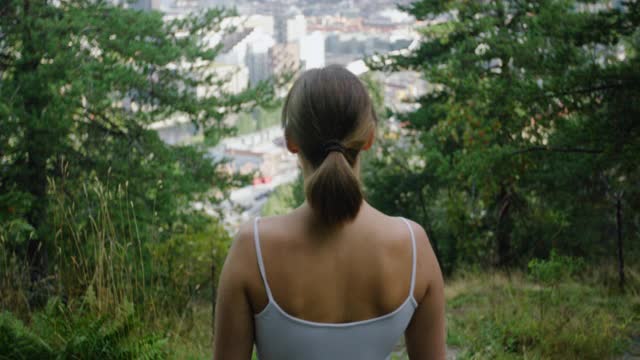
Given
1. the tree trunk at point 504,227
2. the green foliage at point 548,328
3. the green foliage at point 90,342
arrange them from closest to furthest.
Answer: the green foliage at point 90,342 → the green foliage at point 548,328 → the tree trunk at point 504,227

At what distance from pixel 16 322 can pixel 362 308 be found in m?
1.91

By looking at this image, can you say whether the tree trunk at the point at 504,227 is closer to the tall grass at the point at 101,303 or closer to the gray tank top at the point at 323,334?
the tall grass at the point at 101,303

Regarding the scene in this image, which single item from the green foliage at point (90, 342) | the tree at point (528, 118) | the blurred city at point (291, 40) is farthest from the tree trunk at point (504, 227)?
the blurred city at point (291, 40)

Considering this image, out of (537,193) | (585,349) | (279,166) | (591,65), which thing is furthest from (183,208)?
(279,166)

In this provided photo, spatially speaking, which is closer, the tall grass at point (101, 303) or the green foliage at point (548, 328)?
the tall grass at point (101, 303)

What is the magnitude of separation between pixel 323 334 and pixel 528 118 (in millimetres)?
6808

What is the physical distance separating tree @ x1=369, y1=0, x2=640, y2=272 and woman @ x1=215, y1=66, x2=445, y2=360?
4.19 m

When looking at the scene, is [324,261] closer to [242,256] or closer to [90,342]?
[242,256]

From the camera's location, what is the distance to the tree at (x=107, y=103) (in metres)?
8.62

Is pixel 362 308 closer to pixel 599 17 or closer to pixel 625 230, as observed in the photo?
pixel 599 17

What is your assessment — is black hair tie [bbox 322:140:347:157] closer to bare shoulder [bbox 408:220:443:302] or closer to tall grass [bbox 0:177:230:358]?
bare shoulder [bbox 408:220:443:302]

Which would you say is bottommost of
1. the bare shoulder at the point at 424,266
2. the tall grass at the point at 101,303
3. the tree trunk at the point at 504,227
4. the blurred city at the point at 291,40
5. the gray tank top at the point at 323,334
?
the blurred city at the point at 291,40

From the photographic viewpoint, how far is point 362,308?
4.25ft

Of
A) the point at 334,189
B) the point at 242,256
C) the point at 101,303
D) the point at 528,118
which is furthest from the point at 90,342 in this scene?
the point at 528,118
